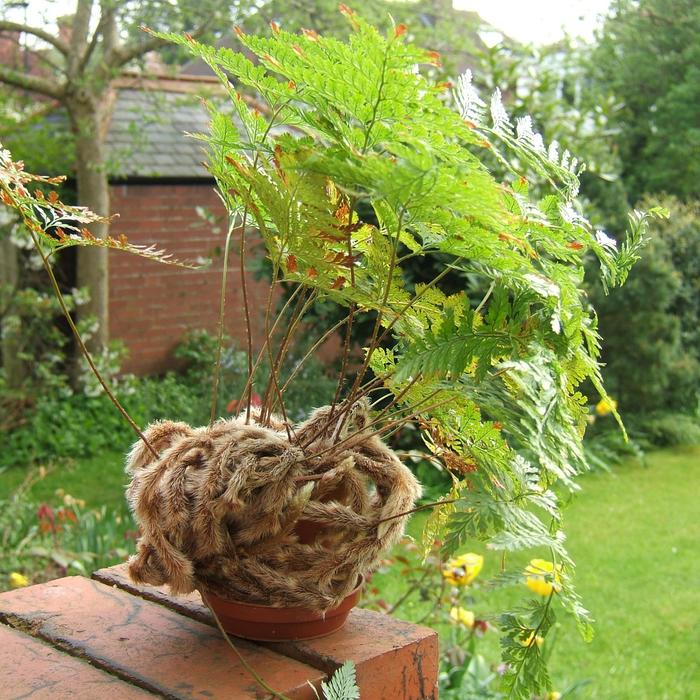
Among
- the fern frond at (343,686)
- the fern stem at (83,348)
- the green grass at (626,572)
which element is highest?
the fern stem at (83,348)

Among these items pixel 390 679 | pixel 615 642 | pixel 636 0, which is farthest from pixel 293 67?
pixel 636 0

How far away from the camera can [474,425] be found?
50.0 inches

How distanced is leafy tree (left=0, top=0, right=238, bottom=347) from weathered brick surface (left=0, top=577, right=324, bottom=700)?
16.7 ft

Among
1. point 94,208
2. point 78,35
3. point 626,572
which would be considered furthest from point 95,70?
point 626,572

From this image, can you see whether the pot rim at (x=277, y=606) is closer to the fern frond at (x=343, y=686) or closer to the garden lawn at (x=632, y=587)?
the fern frond at (x=343, y=686)

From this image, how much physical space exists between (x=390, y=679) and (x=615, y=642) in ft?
10.1

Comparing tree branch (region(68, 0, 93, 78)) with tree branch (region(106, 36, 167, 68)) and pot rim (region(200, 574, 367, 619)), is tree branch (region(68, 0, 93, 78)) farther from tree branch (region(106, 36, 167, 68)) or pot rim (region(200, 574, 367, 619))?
pot rim (region(200, 574, 367, 619))

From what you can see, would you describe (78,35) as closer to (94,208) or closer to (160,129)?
(94,208)

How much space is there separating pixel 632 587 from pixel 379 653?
3.86m

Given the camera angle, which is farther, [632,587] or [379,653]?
[632,587]

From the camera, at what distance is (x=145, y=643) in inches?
53.0

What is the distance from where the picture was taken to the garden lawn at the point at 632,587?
3.75 meters

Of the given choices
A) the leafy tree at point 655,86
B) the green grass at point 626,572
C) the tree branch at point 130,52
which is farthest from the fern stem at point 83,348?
the leafy tree at point 655,86

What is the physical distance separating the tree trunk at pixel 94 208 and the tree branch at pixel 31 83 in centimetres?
24
